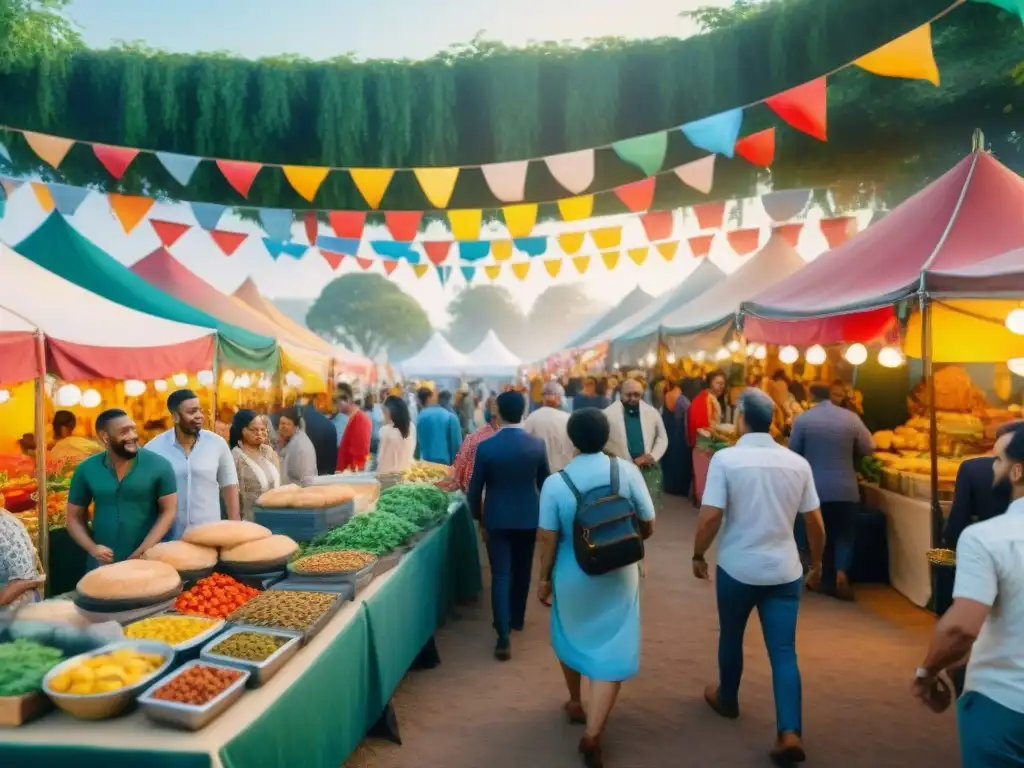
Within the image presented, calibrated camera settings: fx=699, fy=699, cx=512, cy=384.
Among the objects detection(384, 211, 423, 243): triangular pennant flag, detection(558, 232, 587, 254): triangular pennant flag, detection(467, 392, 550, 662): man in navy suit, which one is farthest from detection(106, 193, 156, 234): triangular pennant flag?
detection(467, 392, 550, 662): man in navy suit

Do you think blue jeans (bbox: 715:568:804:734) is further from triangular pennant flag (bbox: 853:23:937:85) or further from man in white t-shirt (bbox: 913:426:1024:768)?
triangular pennant flag (bbox: 853:23:937:85)

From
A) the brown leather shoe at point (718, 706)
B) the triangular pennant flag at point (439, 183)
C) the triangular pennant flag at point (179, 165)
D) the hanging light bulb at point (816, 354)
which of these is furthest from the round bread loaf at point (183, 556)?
the hanging light bulb at point (816, 354)

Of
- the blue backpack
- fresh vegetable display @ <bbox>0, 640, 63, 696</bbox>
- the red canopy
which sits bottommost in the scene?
fresh vegetable display @ <bbox>0, 640, 63, 696</bbox>

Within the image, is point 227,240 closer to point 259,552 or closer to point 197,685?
point 259,552

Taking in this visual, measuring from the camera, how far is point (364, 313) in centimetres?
8562

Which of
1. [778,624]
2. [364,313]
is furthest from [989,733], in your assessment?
[364,313]

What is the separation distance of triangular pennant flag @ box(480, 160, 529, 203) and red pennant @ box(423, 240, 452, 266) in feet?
15.1

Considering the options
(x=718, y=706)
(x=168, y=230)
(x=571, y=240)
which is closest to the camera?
(x=718, y=706)

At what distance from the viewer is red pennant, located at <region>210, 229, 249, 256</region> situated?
39.2 feet

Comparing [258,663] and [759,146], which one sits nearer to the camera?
[258,663]

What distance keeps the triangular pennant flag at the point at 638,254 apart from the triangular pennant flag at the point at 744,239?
1700 millimetres

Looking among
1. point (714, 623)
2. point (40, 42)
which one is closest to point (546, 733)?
point (714, 623)

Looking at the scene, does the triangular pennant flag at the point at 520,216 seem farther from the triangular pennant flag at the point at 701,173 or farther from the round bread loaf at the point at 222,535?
the round bread loaf at the point at 222,535

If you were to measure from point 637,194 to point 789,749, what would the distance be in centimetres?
758
